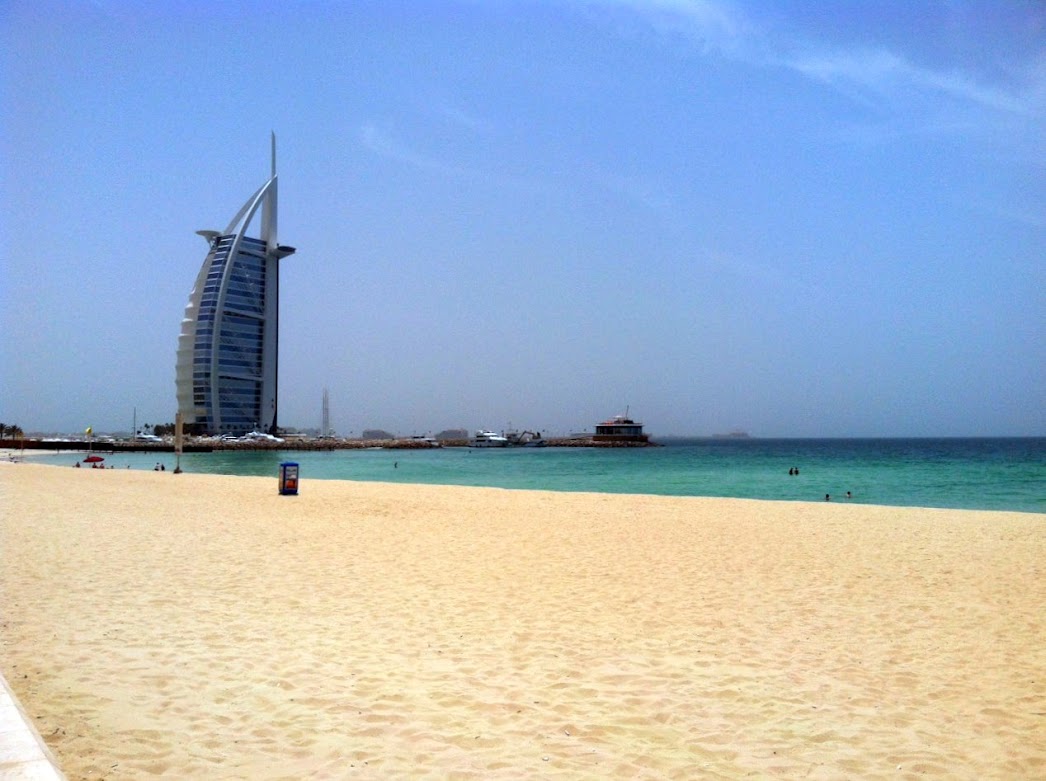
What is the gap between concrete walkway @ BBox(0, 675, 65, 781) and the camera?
9.02ft

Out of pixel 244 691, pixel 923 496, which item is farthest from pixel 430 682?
pixel 923 496

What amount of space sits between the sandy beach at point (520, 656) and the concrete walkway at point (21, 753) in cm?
42

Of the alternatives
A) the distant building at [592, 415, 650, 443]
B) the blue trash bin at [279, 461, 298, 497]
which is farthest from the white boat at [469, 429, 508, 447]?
the blue trash bin at [279, 461, 298, 497]

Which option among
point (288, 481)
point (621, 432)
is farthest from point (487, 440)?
point (288, 481)

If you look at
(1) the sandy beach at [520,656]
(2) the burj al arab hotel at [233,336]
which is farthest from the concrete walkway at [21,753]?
(2) the burj al arab hotel at [233,336]

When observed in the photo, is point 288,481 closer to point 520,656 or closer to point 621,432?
point 520,656

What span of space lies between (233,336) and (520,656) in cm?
11714

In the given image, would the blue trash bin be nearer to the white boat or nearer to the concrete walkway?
the concrete walkway

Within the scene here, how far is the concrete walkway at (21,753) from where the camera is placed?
2750mm

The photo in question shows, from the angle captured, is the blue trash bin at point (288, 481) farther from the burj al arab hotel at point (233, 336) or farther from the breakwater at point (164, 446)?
the burj al arab hotel at point (233, 336)

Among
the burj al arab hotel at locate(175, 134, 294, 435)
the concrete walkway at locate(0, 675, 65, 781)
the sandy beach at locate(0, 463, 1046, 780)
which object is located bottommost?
the sandy beach at locate(0, 463, 1046, 780)

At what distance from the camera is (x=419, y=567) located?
9758 millimetres

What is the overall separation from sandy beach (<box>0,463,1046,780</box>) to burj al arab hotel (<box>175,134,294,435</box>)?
350ft

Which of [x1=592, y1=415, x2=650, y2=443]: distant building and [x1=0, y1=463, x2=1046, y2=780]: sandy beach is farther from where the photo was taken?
[x1=592, y1=415, x2=650, y2=443]: distant building
